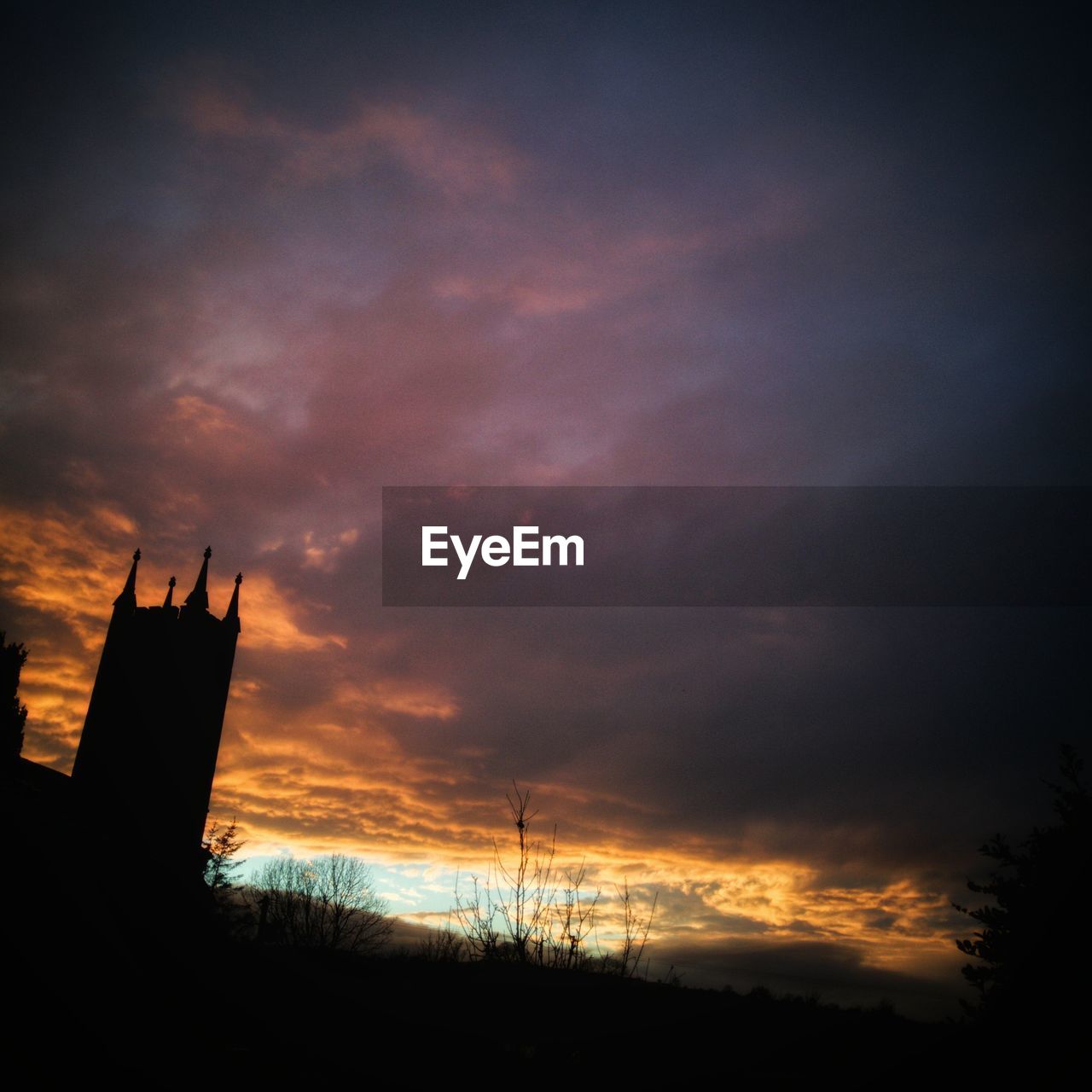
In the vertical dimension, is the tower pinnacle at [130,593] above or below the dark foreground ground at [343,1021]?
above

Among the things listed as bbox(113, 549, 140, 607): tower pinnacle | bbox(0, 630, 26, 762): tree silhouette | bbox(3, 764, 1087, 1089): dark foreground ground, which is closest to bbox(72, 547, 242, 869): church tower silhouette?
bbox(113, 549, 140, 607): tower pinnacle

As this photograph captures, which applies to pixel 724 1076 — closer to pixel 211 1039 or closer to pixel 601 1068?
pixel 601 1068

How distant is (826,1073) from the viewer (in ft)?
28.0

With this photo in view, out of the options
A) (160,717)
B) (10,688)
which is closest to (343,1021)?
(10,688)

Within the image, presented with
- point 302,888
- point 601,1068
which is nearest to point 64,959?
point 601,1068

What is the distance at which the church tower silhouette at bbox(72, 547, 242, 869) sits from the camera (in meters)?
38.7

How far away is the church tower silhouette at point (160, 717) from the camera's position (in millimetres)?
38688

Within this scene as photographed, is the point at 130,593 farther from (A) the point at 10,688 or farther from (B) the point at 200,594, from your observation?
(A) the point at 10,688

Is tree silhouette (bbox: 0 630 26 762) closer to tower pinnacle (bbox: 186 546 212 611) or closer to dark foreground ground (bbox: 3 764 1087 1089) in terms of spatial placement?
tower pinnacle (bbox: 186 546 212 611)

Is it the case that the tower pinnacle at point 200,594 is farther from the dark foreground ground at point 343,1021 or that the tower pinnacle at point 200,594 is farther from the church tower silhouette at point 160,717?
the dark foreground ground at point 343,1021

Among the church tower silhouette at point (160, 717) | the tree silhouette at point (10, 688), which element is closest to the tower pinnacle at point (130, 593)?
the church tower silhouette at point (160, 717)

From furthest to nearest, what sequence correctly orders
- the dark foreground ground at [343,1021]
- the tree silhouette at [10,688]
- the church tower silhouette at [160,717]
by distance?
the church tower silhouette at [160,717] < the tree silhouette at [10,688] < the dark foreground ground at [343,1021]

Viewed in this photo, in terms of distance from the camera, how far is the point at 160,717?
A: 136ft

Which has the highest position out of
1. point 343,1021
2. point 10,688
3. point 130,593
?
point 130,593
